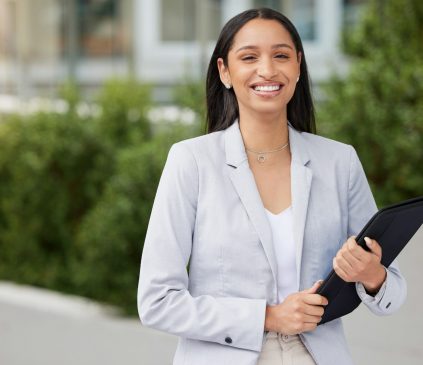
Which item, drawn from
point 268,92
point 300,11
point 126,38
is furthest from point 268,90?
point 126,38

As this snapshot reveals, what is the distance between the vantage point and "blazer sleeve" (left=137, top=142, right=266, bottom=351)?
2.04 m

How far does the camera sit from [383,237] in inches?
79.3

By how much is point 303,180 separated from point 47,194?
19.6 ft

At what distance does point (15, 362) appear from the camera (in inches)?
232

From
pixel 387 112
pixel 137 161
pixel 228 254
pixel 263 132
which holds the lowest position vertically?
pixel 137 161

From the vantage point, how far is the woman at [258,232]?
2.04 m

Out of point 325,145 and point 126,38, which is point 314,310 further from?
point 126,38

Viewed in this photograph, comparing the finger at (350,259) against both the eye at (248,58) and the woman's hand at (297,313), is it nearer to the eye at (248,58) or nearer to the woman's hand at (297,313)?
the woman's hand at (297,313)

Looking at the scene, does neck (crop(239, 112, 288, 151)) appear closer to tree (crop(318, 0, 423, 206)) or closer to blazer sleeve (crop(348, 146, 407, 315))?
blazer sleeve (crop(348, 146, 407, 315))

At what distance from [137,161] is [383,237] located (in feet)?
16.3

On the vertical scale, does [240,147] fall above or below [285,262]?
above

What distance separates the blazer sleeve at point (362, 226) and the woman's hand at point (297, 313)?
0.13 meters

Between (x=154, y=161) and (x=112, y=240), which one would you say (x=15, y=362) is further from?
(x=154, y=161)

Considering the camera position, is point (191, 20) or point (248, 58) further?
point (191, 20)
